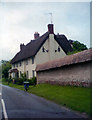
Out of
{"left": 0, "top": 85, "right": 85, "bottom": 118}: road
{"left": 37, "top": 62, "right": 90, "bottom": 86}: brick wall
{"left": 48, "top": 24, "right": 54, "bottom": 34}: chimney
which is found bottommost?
{"left": 0, "top": 85, "right": 85, "bottom": 118}: road

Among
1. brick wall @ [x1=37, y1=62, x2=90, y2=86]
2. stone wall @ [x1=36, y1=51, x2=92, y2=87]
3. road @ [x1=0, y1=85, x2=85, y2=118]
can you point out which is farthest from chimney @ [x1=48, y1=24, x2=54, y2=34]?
road @ [x1=0, y1=85, x2=85, y2=118]

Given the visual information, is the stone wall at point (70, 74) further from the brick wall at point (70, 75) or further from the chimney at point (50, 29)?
the chimney at point (50, 29)

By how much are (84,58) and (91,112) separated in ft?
27.5

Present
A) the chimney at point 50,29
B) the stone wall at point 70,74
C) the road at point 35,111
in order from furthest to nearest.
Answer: the chimney at point 50,29 < the stone wall at point 70,74 < the road at point 35,111

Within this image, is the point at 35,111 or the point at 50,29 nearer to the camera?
the point at 35,111

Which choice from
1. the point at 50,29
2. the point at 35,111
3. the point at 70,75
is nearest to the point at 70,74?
the point at 70,75

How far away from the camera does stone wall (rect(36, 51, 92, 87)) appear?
19044 millimetres

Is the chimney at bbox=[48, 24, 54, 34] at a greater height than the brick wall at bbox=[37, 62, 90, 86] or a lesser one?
greater

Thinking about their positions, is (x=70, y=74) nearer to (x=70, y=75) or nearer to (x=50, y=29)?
(x=70, y=75)

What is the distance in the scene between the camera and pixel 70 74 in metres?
22.1

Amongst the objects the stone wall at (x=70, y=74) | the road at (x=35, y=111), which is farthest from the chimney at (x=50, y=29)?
the road at (x=35, y=111)

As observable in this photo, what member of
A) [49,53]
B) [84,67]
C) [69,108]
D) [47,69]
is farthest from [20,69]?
[69,108]

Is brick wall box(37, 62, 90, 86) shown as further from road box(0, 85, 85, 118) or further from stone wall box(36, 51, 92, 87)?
road box(0, 85, 85, 118)

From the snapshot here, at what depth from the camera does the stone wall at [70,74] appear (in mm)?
19044
